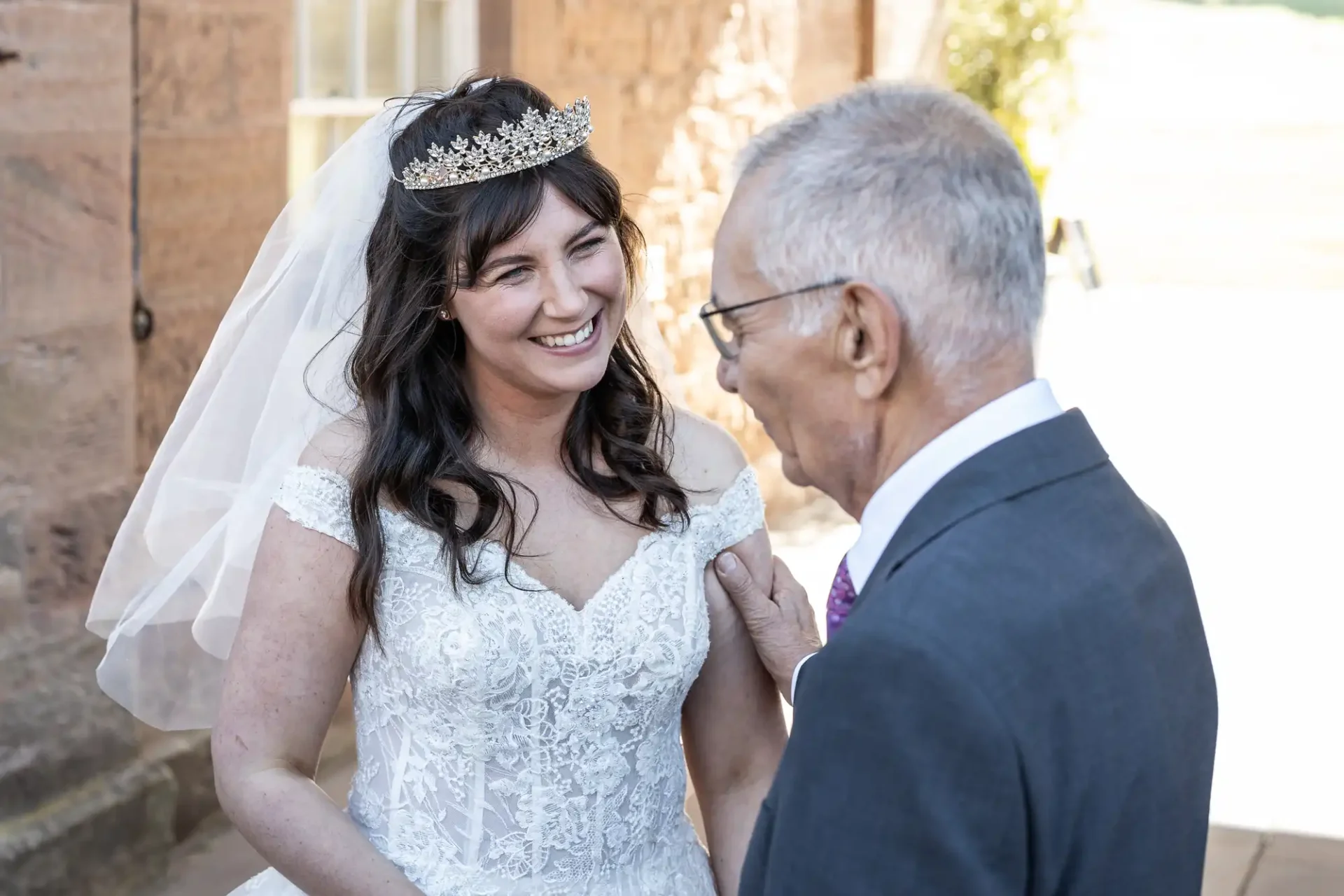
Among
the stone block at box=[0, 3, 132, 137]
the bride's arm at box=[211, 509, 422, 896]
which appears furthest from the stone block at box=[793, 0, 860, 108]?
the bride's arm at box=[211, 509, 422, 896]

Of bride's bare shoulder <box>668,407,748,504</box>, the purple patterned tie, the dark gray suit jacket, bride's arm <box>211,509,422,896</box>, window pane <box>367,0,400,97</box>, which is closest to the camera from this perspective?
the dark gray suit jacket

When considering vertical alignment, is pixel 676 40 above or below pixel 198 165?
above

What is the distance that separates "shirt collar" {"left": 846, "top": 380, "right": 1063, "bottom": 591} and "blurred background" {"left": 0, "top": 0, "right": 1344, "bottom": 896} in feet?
4.55

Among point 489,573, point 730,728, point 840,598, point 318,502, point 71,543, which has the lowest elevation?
point 71,543

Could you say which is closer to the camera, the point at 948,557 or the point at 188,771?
the point at 948,557

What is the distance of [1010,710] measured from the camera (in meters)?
1.20

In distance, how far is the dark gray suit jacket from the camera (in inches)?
46.4

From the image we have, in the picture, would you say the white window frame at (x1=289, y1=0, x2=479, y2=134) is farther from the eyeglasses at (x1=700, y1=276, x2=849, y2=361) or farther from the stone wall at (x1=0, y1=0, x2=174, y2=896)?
the eyeglasses at (x1=700, y1=276, x2=849, y2=361)

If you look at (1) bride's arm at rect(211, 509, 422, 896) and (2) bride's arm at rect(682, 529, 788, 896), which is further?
(2) bride's arm at rect(682, 529, 788, 896)

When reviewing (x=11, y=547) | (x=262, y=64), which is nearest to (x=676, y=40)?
(x=262, y=64)

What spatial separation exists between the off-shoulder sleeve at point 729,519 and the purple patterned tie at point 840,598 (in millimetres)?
784

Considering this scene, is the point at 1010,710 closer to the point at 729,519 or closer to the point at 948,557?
the point at 948,557

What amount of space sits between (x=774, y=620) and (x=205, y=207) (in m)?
2.26

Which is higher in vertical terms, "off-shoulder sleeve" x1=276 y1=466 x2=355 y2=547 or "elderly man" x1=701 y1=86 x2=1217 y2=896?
"elderly man" x1=701 y1=86 x2=1217 y2=896
